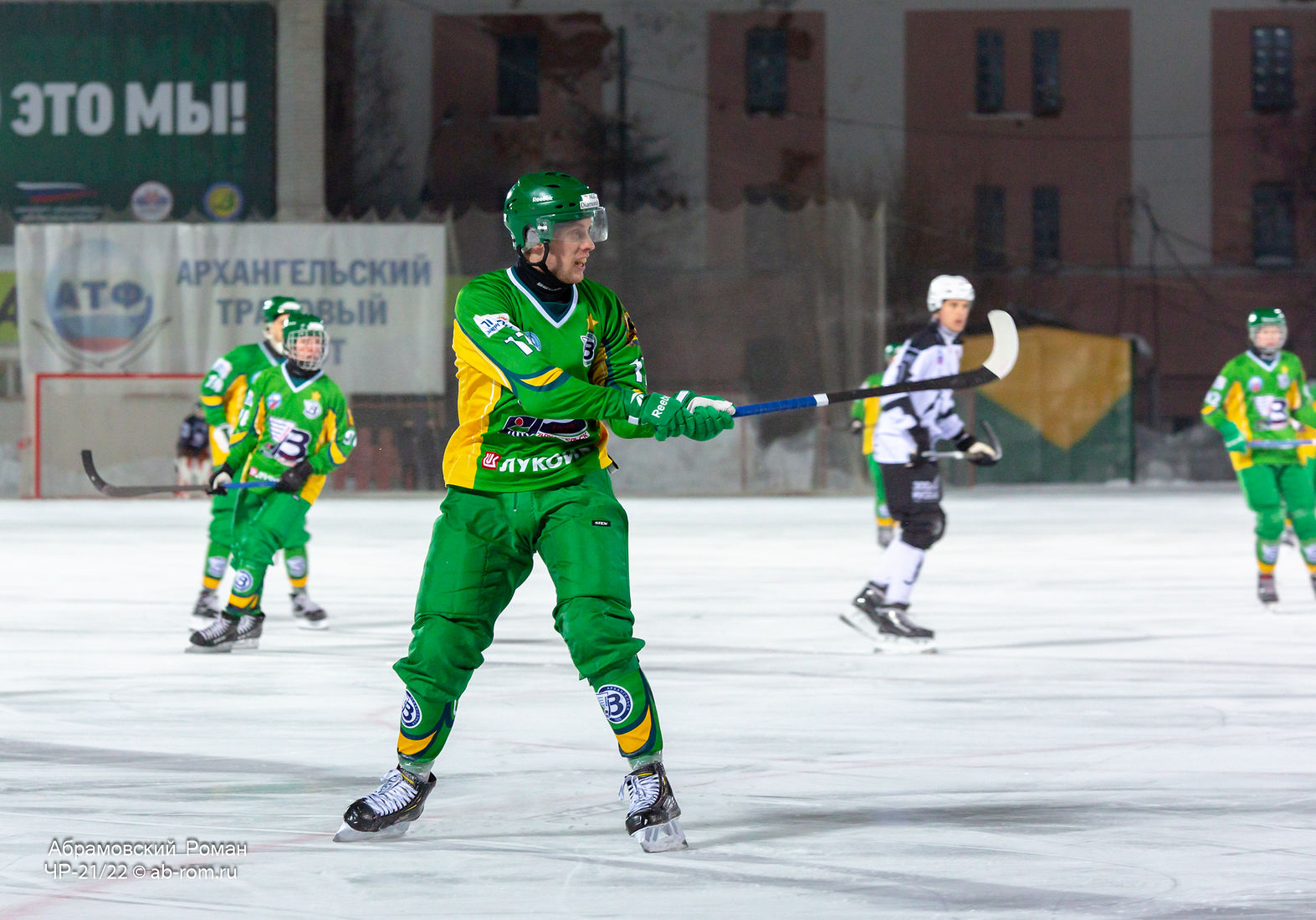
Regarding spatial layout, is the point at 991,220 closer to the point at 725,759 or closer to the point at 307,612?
the point at 307,612

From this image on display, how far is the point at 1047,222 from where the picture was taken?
138 ft

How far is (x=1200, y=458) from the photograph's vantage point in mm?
34312

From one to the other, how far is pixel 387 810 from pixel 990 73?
39.1m

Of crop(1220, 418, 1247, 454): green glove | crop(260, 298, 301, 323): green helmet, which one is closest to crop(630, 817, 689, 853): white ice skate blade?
crop(260, 298, 301, 323): green helmet

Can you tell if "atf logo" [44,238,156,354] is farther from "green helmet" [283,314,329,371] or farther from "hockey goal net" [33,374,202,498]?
"green helmet" [283,314,329,371]

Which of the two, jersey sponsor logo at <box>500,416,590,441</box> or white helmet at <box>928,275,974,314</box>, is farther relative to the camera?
white helmet at <box>928,275,974,314</box>

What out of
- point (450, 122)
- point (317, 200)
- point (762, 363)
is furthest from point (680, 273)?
point (450, 122)

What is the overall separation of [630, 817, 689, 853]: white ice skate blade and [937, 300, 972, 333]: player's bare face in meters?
4.90

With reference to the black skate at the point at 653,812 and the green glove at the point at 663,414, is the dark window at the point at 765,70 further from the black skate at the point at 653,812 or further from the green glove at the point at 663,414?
the black skate at the point at 653,812

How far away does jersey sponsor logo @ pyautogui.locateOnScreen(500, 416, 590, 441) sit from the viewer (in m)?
4.77

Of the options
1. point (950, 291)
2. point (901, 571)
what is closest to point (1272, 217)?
point (950, 291)

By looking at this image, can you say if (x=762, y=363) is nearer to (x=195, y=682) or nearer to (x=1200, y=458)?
(x=1200, y=458)

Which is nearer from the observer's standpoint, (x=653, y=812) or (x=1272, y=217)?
(x=653, y=812)

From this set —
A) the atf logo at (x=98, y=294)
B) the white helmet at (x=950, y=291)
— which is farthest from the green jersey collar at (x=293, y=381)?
the atf logo at (x=98, y=294)
